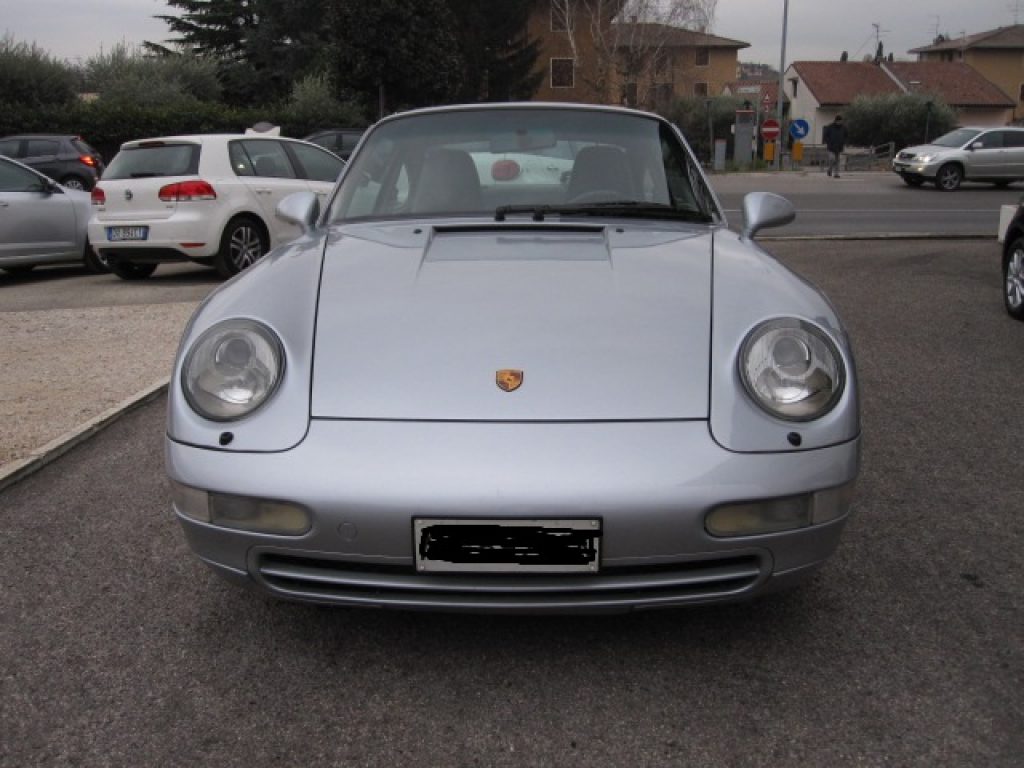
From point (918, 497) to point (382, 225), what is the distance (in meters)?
2.21

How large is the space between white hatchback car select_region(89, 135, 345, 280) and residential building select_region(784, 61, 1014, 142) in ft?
220

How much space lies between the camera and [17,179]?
1041cm

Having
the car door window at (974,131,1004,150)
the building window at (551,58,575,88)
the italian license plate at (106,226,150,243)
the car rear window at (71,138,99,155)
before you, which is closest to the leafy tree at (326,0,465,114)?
the car rear window at (71,138,99,155)

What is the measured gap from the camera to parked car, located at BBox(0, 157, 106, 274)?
10180 millimetres

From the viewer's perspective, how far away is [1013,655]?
8.49 feet

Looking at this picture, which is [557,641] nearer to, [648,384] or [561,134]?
[648,384]

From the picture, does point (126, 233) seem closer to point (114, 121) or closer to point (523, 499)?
point (523, 499)

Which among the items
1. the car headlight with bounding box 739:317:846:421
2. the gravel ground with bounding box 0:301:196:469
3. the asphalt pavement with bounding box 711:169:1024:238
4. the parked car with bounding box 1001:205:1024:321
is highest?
the car headlight with bounding box 739:317:846:421

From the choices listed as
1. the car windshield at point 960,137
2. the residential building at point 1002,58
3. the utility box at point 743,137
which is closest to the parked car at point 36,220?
the car windshield at point 960,137

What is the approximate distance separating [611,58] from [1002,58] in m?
53.7

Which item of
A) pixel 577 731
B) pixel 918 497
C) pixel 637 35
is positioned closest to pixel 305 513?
pixel 577 731

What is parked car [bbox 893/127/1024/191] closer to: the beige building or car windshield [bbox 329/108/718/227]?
the beige building

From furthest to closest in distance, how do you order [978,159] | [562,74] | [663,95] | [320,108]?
1. [562,74]
2. [663,95]
3. [320,108]
4. [978,159]

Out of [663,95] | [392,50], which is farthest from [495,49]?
[392,50]
